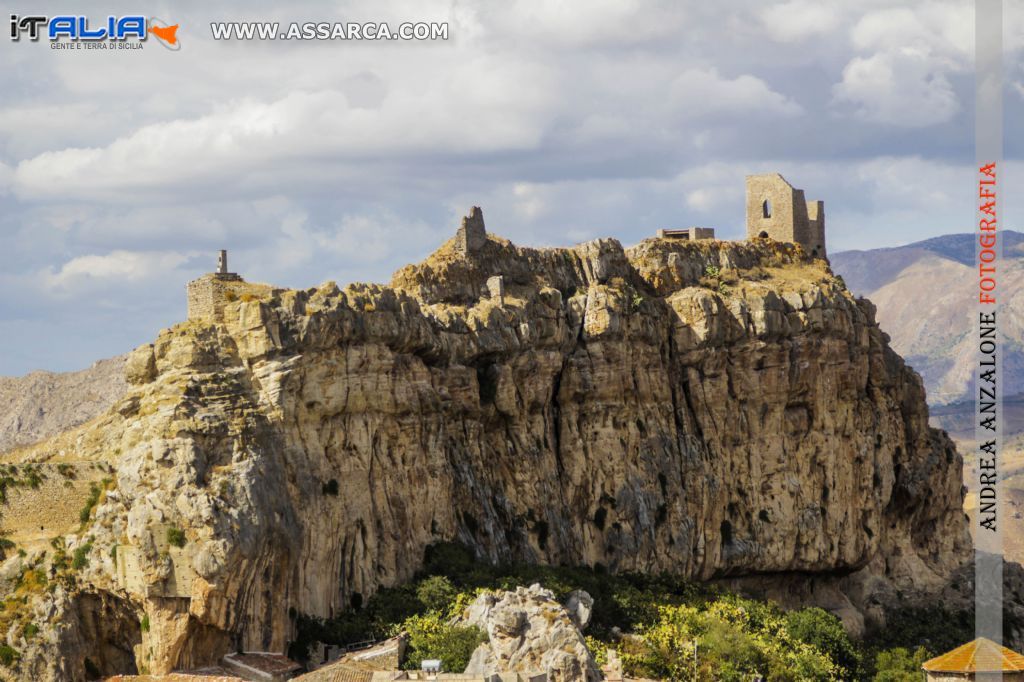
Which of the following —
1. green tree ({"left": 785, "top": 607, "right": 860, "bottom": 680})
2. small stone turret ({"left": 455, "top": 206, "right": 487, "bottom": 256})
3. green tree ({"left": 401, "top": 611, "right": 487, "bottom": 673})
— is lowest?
green tree ({"left": 785, "top": 607, "right": 860, "bottom": 680})

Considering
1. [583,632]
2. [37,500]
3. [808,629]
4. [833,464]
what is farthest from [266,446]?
[833,464]

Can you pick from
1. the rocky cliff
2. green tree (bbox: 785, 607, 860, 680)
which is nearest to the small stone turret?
the rocky cliff

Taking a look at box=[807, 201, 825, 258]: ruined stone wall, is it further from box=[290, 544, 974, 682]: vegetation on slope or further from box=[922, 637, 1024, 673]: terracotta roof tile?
box=[922, 637, 1024, 673]: terracotta roof tile

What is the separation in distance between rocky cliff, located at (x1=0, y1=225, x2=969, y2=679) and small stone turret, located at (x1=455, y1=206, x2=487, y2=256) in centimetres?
68

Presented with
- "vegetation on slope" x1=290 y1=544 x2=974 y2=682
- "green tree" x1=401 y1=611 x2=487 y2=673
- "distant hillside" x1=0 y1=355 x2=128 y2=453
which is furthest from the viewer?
"distant hillside" x1=0 y1=355 x2=128 y2=453

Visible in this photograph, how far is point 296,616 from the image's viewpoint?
80.0 m

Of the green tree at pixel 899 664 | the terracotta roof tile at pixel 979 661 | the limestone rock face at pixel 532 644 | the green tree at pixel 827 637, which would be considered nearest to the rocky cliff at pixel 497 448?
the green tree at pixel 827 637

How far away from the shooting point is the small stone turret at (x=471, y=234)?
100625 mm

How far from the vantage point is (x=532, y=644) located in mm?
75688

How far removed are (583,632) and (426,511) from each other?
9605mm

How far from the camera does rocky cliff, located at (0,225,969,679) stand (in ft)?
246

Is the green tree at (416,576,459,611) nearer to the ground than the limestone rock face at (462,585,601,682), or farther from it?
farther from it

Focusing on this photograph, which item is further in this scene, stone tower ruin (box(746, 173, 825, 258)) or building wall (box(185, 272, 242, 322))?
stone tower ruin (box(746, 173, 825, 258))

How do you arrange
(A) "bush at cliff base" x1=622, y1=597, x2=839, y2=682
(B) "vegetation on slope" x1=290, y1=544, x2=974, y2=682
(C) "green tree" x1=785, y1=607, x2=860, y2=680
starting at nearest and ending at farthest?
(B) "vegetation on slope" x1=290, y1=544, x2=974, y2=682 < (A) "bush at cliff base" x1=622, y1=597, x2=839, y2=682 < (C) "green tree" x1=785, y1=607, x2=860, y2=680
